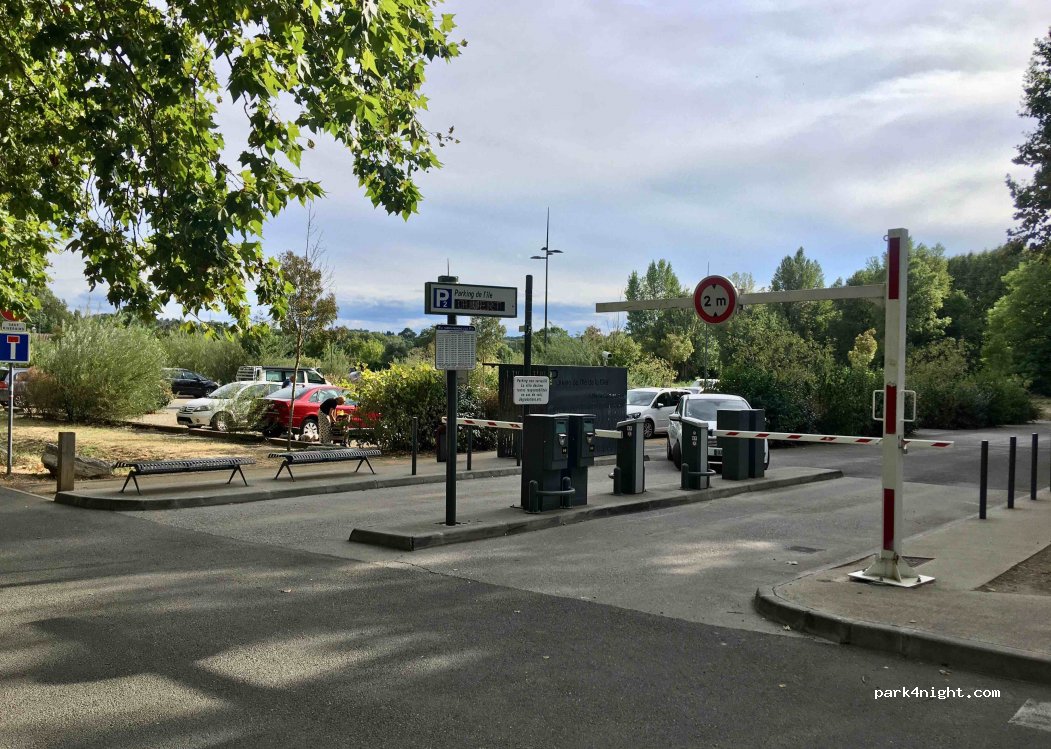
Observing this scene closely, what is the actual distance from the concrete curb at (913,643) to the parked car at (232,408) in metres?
16.5

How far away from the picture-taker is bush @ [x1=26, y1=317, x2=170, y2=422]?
24.5 meters

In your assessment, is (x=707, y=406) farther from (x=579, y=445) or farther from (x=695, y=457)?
(x=579, y=445)

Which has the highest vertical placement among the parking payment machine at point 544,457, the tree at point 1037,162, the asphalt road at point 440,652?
the tree at point 1037,162

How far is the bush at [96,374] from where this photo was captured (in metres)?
24.5

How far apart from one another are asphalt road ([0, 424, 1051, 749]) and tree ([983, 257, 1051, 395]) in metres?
48.1

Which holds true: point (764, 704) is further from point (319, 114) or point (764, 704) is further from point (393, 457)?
point (393, 457)

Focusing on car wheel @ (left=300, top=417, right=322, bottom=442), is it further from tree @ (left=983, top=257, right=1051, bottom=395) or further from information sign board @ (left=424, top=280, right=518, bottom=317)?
tree @ (left=983, top=257, right=1051, bottom=395)

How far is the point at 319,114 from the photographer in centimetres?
957

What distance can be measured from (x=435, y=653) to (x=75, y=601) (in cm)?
313

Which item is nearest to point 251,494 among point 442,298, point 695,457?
point 442,298

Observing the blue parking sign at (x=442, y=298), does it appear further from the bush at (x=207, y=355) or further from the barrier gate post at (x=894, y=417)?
the bush at (x=207, y=355)

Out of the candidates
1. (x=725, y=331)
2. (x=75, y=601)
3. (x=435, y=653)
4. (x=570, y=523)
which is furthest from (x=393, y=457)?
(x=725, y=331)

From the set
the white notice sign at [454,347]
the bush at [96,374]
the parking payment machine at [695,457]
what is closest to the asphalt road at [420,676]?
the white notice sign at [454,347]

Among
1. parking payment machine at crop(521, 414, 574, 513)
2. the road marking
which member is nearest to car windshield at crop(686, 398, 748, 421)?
parking payment machine at crop(521, 414, 574, 513)
